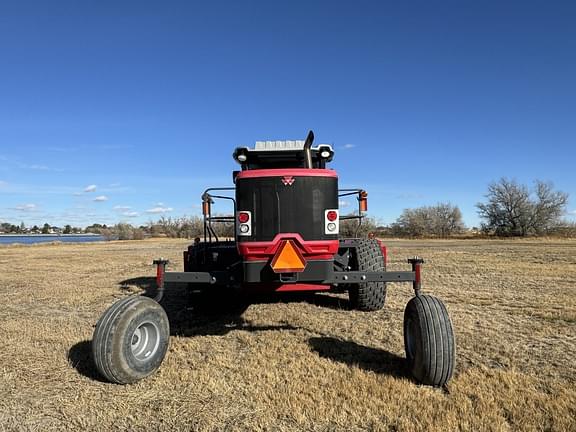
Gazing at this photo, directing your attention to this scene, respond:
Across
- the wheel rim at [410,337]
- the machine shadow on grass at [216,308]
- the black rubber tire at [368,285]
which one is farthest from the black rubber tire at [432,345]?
the machine shadow on grass at [216,308]

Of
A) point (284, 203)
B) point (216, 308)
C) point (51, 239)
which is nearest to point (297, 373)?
point (284, 203)

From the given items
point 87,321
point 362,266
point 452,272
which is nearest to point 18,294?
point 87,321

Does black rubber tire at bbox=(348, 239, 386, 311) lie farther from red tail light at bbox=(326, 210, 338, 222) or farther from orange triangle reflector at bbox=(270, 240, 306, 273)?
orange triangle reflector at bbox=(270, 240, 306, 273)

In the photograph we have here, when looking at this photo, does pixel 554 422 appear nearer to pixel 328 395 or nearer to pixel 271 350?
pixel 328 395

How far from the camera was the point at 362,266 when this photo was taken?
6.16m

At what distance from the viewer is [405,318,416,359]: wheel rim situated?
13.5 feet

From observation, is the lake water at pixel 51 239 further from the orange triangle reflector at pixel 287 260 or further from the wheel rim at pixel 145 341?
the orange triangle reflector at pixel 287 260

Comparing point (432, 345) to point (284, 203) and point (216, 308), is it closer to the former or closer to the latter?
point (284, 203)

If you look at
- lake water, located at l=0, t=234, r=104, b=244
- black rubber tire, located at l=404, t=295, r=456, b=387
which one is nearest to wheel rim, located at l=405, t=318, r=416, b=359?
black rubber tire, located at l=404, t=295, r=456, b=387

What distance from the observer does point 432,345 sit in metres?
3.67

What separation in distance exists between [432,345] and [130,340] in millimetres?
2715

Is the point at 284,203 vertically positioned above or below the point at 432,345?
above

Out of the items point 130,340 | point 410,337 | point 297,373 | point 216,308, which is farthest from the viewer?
point 216,308

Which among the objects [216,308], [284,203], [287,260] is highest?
[284,203]
